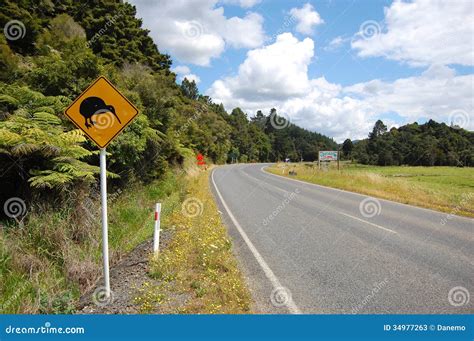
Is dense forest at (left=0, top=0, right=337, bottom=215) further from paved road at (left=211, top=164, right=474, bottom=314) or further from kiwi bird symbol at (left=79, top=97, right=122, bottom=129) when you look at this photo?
paved road at (left=211, top=164, right=474, bottom=314)

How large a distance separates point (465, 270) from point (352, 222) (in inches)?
161

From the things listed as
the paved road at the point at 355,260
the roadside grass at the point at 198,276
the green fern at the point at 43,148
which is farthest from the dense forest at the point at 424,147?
the green fern at the point at 43,148

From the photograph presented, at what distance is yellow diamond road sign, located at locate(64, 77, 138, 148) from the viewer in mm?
4527

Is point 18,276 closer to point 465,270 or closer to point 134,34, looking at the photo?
Answer: point 465,270

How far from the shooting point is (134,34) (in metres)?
32.6

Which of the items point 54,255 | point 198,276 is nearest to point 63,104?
point 54,255

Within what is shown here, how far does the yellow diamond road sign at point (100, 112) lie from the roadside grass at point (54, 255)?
2.26 metres

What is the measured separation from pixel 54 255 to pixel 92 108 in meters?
2.92

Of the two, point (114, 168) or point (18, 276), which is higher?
point (114, 168)

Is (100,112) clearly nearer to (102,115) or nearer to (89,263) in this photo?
(102,115)

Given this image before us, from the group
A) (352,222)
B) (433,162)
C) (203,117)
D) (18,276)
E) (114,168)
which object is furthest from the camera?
(433,162)

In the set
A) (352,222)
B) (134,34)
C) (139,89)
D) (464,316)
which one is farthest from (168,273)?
(134,34)

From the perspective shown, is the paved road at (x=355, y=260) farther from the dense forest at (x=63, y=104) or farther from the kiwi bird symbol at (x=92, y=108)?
the dense forest at (x=63, y=104)

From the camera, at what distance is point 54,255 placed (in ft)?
18.9
